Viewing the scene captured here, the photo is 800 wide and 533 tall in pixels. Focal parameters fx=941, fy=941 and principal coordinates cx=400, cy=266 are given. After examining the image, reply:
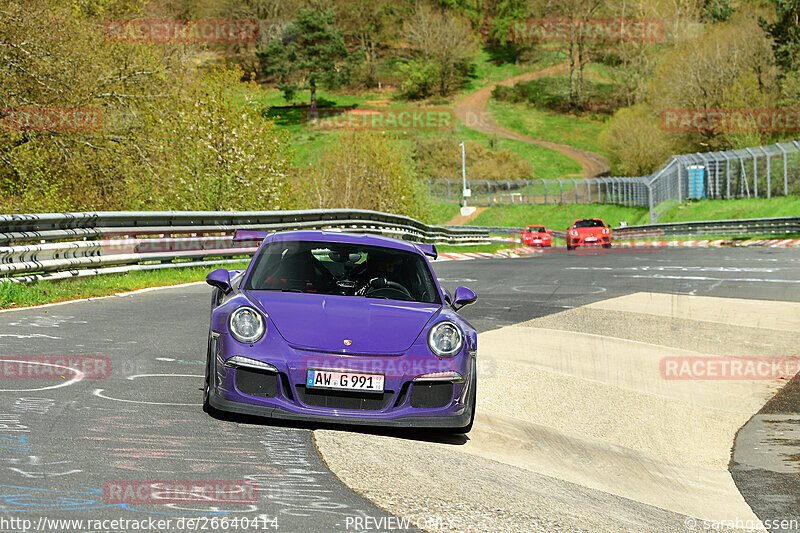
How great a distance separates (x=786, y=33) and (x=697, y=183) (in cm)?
2194

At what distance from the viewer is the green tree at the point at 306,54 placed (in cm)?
12394

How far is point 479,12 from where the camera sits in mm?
167875

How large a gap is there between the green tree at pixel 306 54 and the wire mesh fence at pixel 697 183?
48663 mm

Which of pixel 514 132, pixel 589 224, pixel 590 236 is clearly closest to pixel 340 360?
pixel 590 236

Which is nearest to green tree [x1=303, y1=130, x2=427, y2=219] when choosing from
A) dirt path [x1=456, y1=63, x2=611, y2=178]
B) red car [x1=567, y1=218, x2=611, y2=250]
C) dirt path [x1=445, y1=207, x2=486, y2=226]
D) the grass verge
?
red car [x1=567, y1=218, x2=611, y2=250]

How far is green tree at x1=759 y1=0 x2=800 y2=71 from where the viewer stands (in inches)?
2731

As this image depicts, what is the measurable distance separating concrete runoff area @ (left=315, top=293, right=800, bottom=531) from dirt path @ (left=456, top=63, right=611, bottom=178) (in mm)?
89021

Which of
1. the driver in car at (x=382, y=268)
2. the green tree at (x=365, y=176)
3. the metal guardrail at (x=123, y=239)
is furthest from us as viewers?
the green tree at (x=365, y=176)

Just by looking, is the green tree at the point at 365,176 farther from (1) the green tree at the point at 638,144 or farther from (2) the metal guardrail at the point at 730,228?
(1) the green tree at the point at 638,144

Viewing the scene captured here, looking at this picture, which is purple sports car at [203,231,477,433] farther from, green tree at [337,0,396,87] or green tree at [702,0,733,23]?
green tree at [337,0,396,87]

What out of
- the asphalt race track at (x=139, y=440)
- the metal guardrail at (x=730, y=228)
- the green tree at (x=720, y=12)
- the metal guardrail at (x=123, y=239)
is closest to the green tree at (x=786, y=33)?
the green tree at (x=720, y=12)

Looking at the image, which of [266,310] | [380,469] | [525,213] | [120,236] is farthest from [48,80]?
[525,213]

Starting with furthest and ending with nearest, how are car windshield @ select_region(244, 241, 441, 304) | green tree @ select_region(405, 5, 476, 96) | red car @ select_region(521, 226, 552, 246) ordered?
green tree @ select_region(405, 5, 476, 96) < red car @ select_region(521, 226, 552, 246) < car windshield @ select_region(244, 241, 441, 304)

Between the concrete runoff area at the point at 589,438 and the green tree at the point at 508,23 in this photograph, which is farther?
the green tree at the point at 508,23
